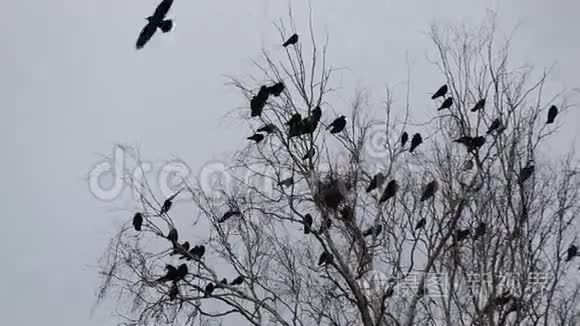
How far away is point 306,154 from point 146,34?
1.24 meters

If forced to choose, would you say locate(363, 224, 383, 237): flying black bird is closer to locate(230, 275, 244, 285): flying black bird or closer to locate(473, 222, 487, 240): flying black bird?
locate(473, 222, 487, 240): flying black bird

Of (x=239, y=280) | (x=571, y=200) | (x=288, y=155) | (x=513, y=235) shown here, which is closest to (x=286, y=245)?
(x=239, y=280)

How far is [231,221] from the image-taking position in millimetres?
4410

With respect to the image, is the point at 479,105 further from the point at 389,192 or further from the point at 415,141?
the point at 389,192

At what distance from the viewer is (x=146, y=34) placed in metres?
4.29

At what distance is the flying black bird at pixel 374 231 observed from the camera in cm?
402

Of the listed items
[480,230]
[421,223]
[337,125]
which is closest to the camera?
[480,230]

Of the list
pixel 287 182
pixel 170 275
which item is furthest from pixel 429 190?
pixel 170 275

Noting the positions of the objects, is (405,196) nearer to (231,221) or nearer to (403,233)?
(403,233)

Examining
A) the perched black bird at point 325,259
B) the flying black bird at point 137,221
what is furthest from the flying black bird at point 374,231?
the flying black bird at point 137,221

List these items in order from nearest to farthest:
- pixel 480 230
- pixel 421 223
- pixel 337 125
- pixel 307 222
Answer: pixel 480 230, pixel 307 222, pixel 421 223, pixel 337 125

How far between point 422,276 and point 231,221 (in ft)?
4.03

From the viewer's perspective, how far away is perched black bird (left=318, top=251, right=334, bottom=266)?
3889mm

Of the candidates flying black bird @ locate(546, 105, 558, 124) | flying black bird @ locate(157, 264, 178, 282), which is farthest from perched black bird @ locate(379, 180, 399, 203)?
flying black bird @ locate(157, 264, 178, 282)
